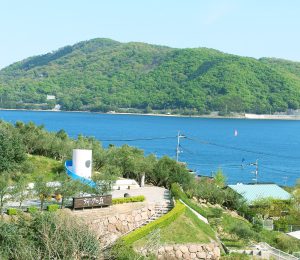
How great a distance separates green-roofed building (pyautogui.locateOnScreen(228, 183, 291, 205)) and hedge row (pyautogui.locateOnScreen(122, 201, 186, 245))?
57.0 ft

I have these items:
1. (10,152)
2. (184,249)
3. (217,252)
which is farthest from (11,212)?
(217,252)

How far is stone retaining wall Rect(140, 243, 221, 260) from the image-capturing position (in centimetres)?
3090

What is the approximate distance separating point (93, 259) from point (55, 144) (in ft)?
79.8

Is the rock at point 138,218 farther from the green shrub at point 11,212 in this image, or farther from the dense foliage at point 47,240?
the dense foliage at point 47,240

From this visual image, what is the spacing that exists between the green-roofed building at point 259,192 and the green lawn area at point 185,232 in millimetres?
16583

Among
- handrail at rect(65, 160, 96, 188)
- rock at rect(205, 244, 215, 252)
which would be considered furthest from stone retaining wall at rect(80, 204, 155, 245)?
rock at rect(205, 244, 215, 252)

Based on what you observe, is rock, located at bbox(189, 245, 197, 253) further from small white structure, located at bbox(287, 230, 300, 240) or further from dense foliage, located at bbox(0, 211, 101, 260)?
small white structure, located at bbox(287, 230, 300, 240)

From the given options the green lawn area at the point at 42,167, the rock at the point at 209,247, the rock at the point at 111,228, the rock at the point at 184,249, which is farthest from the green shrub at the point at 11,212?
the rock at the point at 209,247

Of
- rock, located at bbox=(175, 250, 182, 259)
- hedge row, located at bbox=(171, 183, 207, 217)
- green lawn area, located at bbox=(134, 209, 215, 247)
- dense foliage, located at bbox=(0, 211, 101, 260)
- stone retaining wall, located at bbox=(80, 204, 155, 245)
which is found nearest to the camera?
dense foliage, located at bbox=(0, 211, 101, 260)

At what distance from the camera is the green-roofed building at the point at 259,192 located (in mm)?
51750

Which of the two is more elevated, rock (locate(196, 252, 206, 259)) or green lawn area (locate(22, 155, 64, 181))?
green lawn area (locate(22, 155, 64, 181))

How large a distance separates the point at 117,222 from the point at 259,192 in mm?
24403

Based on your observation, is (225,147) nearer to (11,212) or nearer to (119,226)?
(119,226)

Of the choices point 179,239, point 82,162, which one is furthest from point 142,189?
point 179,239
